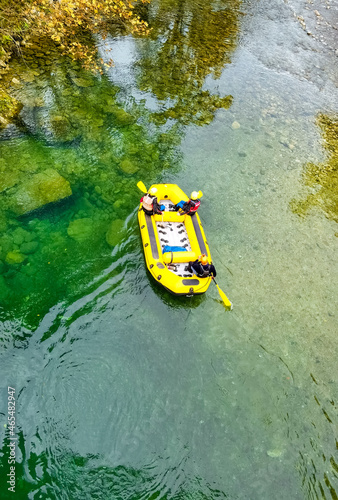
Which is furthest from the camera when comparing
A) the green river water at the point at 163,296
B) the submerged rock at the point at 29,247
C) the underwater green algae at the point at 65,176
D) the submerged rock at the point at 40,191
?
the submerged rock at the point at 40,191

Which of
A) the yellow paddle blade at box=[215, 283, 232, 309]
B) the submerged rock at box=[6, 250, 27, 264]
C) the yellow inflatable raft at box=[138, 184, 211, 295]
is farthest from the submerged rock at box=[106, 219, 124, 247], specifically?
the yellow paddle blade at box=[215, 283, 232, 309]

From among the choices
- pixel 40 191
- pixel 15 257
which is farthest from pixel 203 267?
pixel 40 191

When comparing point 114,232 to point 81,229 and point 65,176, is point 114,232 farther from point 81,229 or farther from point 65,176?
point 65,176

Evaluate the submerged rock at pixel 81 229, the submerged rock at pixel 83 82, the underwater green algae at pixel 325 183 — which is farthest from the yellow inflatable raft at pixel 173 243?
the submerged rock at pixel 83 82

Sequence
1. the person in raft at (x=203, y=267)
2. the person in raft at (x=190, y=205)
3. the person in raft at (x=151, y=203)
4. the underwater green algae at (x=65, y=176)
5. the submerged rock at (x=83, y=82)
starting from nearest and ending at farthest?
the person in raft at (x=203, y=267) → the underwater green algae at (x=65, y=176) → the person in raft at (x=151, y=203) → the person in raft at (x=190, y=205) → the submerged rock at (x=83, y=82)

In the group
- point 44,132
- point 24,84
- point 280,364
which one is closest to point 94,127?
point 44,132

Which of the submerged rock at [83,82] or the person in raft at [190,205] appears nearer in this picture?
the person in raft at [190,205]

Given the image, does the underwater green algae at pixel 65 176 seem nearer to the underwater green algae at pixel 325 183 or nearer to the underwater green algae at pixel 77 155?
the underwater green algae at pixel 77 155
